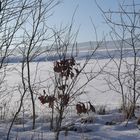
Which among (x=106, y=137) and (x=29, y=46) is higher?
(x=29, y=46)

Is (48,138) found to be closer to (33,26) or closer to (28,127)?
(28,127)

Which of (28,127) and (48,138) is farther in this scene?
(28,127)

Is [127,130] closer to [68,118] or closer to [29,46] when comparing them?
[68,118]

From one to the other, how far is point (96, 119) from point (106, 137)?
137 cm

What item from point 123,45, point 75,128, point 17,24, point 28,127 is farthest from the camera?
point 123,45

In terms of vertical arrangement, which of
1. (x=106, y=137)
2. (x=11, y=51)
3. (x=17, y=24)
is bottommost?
(x=106, y=137)

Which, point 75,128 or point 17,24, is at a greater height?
point 17,24

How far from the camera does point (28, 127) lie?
5762 millimetres

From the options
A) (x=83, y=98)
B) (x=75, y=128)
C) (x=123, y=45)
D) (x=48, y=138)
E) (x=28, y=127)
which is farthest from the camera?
(x=83, y=98)

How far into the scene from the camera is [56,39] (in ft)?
19.7

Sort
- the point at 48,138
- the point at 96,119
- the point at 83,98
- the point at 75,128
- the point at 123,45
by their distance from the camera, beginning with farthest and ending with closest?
the point at 83,98 → the point at 123,45 → the point at 96,119 → the point at 75,128 → the point at 48,138

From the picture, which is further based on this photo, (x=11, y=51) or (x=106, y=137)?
(x=11, y=51)

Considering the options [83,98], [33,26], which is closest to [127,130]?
[33,26]

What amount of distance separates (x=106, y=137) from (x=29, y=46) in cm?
225
